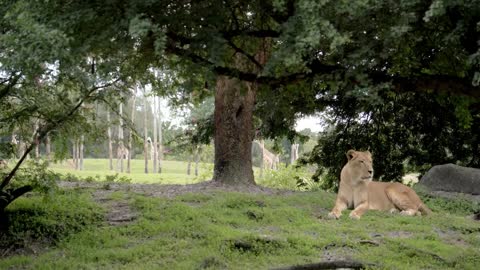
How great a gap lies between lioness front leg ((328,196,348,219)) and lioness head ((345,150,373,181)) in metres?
0.54

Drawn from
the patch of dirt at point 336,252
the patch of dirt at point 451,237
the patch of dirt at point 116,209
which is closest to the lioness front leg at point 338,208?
the patch of dirt at point 451,237

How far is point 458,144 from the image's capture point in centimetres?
1950

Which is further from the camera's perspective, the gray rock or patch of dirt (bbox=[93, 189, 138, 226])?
the gray rock

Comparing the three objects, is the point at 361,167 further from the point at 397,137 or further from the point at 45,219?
the point at 397,137

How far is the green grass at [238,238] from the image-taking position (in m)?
8.09

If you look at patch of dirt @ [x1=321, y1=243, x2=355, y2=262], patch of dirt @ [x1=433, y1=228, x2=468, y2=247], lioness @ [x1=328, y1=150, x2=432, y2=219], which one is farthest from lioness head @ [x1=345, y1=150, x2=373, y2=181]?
patch of dirt @ [x1=321, y1=243, x2=355, y2=262]

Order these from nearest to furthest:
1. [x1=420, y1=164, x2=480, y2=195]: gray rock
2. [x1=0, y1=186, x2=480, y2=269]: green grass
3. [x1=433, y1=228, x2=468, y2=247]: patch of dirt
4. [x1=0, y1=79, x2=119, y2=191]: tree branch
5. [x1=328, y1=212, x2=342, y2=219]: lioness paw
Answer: [x1=0, y1=186, x2=480, y2=269]: green grass → [x1=0, y1=79, x2=119, y2=191]: tree branch → [x1=433, y1=228, x2=468, y2=247]: patch of dirt → [x1=328, y1=212, x2=342, y2=219]: lioness paw → [x1=420, y1=164, x2=480, y2=195]: gray rock

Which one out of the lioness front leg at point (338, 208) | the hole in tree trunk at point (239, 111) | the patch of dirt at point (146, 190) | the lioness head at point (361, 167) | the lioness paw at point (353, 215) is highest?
the hole in tree trunk at point (239, 111)

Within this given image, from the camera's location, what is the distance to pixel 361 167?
39.2 feet

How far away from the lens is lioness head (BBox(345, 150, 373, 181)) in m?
11.9

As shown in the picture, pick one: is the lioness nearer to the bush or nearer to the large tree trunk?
the large tree trunk

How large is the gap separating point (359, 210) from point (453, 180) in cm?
576

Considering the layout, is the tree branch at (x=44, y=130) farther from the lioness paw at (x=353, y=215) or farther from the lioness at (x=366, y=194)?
the lioness at (x=366, y=194)

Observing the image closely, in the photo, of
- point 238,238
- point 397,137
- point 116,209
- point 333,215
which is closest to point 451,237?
point 333,215
